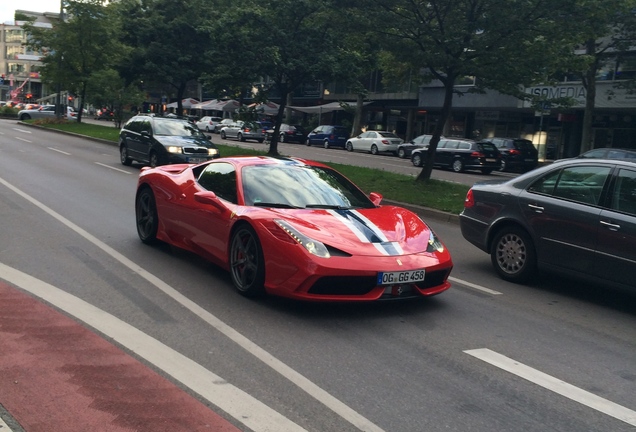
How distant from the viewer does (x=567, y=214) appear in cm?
753

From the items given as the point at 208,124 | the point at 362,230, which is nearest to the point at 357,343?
the point at 362,230

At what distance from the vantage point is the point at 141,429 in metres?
3.85

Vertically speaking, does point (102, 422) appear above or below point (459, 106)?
below

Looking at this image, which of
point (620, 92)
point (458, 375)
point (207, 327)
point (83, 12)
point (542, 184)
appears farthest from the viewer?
point (83, 12)

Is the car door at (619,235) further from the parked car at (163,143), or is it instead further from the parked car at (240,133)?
the parked car at (240,133)

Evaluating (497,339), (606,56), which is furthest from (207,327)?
Answer: (606,56)

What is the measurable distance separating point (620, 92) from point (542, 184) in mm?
30408

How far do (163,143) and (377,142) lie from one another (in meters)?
24.0

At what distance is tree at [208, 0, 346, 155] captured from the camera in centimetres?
2358

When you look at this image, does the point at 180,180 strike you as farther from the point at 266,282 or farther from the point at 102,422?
the point at 102,422

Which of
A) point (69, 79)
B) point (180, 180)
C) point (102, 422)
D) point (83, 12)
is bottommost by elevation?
point (102, 422)

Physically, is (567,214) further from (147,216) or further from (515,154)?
(515,154)

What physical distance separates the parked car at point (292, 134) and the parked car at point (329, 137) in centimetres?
252

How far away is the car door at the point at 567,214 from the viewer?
7292mm
